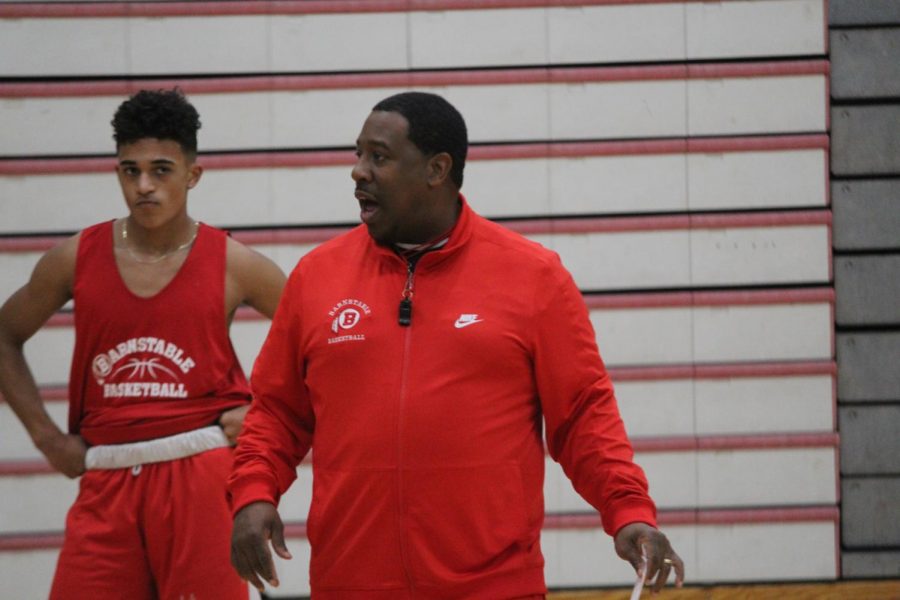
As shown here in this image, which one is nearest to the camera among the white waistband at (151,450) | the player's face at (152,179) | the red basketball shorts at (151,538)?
the red basketball shorts at (151,538)

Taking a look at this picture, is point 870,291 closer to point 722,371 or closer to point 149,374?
point 722,371

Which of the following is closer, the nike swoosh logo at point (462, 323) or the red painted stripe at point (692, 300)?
the nike swoosh logo at point (462, 323)

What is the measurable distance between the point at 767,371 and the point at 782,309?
0.30 m

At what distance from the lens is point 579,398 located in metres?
2.76

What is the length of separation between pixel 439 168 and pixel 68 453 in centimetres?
162

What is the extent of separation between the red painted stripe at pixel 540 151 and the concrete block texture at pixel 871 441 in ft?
4.23

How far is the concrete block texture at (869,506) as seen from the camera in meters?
5.79

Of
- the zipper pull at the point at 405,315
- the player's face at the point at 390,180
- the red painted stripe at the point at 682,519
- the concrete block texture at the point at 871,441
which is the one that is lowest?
the red painted stripe at the point at 682,519

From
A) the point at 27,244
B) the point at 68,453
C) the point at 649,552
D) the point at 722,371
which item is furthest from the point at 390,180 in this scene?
the point at 27,244

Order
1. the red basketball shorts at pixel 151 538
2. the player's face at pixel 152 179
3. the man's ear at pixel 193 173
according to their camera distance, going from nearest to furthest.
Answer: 1. the red basketball shorts at pixel 151 538
2. the player's face at pixel 152 179
3. the man's ear at pixel 193 173

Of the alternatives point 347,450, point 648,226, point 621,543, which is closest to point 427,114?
point 347,450

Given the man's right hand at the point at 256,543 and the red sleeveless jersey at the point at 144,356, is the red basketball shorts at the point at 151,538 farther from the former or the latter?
the man's right hand at the point at 256,543

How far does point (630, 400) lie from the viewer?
5785mm

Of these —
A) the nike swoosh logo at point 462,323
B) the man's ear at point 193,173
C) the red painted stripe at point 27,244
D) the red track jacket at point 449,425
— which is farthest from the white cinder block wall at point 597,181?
the nike swoosh logo at point 462,323
